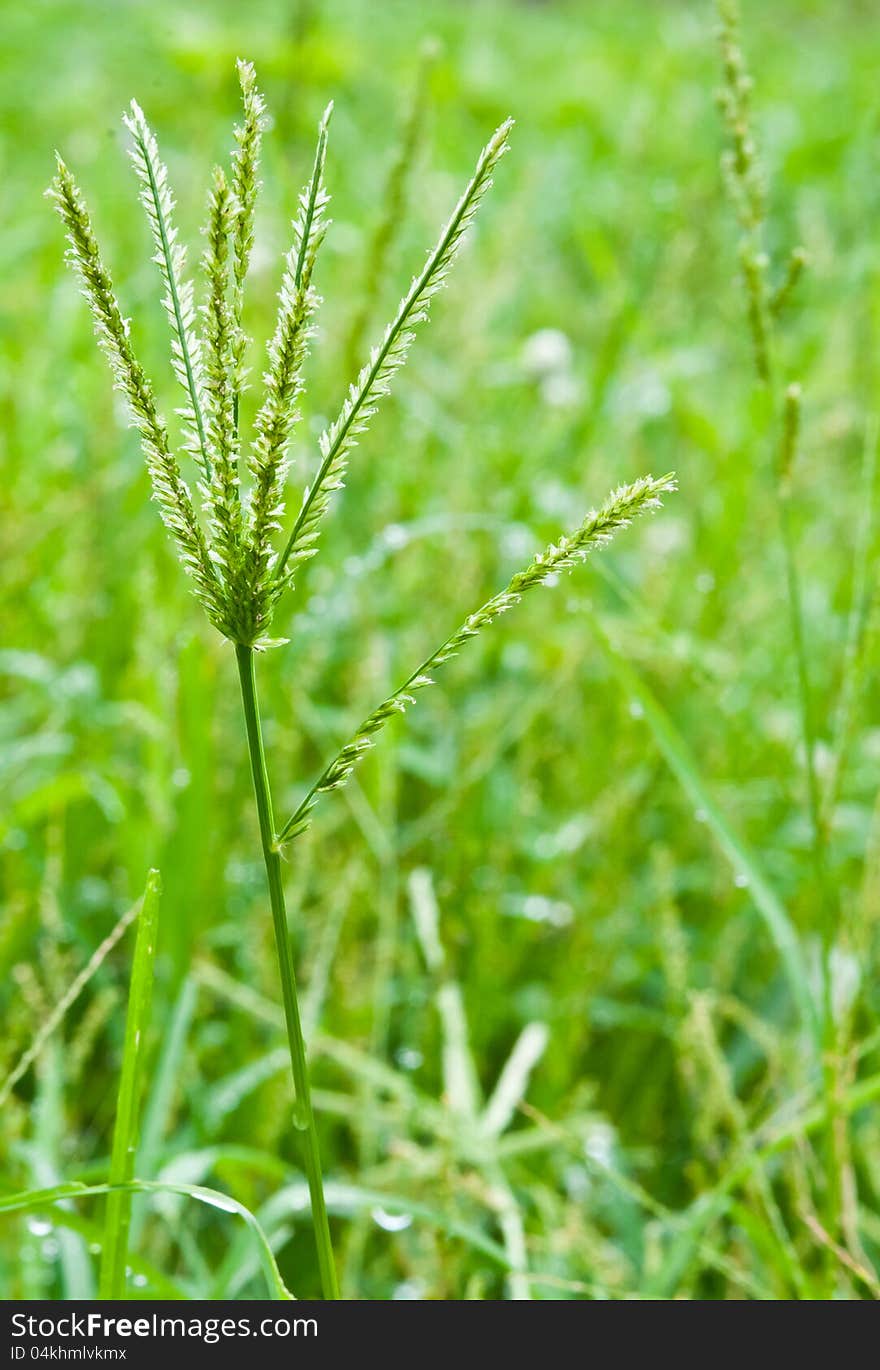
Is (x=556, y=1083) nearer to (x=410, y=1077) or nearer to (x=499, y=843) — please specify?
(x=410, y=1077)

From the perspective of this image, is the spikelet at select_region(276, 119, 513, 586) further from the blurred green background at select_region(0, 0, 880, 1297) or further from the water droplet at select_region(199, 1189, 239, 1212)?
the blurred green background at select_region(0, 0, 880, 1297)

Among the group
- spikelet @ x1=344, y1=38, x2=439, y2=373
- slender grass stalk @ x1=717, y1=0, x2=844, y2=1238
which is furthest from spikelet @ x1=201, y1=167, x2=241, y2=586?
spikelet @ x1=344, y1=38, x2=439, y2=373

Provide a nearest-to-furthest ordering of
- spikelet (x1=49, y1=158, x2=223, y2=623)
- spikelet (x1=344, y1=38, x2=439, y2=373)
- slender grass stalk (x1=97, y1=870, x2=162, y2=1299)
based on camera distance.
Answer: spikelet (x1=49, y1=158, x2=223, y2=623), slender grass stalk (x1=97, y1=870, x2=162, y2=1299), spikelet (x1=344, y1=38, x2=439, y2=373)

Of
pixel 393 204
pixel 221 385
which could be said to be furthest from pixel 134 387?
pixel 393 204

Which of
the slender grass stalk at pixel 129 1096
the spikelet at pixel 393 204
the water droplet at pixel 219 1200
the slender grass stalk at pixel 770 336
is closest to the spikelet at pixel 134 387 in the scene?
the slender grass stalk at pixel 129 1096

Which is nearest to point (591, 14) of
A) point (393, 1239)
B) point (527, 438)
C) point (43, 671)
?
point (527, 438)

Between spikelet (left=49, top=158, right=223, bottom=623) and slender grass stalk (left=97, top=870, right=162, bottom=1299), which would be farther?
slender grass stalk (left=97, top=870, right=162, bottom=1299)
